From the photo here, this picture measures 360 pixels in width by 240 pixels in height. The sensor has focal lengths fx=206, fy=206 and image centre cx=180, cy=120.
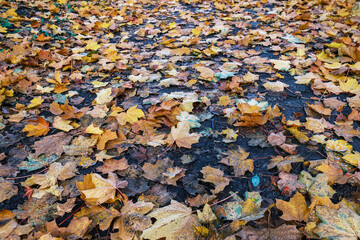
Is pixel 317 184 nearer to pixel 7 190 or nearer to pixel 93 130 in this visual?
pixel 93 130

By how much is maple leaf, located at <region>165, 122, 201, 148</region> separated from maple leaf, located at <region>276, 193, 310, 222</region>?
70 centimetres

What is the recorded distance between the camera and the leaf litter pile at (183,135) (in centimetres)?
107

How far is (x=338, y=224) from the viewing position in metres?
0.94

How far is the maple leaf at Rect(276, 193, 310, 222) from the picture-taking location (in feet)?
3.28

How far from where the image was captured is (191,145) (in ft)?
5.10

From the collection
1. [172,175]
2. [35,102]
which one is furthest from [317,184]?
[35,102]

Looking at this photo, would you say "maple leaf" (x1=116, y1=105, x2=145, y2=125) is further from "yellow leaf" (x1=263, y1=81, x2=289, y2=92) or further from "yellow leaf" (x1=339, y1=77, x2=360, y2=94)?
"yellow leaf" (x1=339, y1=77, x2=360, y2=94)

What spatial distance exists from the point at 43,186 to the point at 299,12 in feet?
15.0

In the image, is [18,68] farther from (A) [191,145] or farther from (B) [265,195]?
(B) [265,195]

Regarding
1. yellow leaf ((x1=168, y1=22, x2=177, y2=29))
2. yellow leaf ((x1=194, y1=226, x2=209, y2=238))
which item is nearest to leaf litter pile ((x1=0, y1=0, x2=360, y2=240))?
yellow leaf ((x1=194, y1=226, x2=209, y2=238))

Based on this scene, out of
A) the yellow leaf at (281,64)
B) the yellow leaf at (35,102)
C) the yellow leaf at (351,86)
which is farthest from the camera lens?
the yellow leaf at (281,64)

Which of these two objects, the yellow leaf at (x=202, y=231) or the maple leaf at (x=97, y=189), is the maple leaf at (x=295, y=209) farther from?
the maple leaf at (x=97, y=189)

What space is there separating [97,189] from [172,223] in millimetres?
465

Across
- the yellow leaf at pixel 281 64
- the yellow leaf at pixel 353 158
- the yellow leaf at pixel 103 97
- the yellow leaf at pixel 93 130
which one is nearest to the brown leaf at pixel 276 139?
the yellow leaf at pixel 353 158
